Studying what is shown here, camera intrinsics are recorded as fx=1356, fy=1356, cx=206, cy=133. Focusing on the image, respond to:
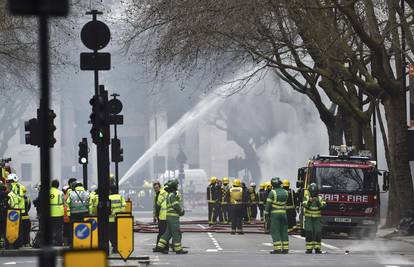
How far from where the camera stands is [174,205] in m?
27.1

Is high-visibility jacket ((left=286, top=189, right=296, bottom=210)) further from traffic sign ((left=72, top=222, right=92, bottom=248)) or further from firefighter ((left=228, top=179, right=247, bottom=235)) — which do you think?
traffic sign ((left=72, top=222, right=92, bottom=248))

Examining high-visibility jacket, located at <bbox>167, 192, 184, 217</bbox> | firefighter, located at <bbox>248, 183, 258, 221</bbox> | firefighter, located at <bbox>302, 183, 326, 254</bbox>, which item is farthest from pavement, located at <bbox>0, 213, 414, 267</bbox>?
firefighter, located at <bbox>248, 183, 258, 221</bbox>

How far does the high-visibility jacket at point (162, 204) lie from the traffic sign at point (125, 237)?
373 cm

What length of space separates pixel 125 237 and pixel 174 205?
12.4 ft

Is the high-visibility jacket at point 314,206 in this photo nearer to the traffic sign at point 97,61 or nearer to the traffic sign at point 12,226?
the traffic sign at point 12,226

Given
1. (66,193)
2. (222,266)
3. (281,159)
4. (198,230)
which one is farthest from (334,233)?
(281,159)

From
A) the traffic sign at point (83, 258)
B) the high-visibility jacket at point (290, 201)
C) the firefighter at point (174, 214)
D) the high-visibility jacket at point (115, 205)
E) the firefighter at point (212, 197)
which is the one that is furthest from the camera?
the firefighter at point (212, 197)

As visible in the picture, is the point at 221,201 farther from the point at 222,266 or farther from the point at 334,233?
the point at 222,266

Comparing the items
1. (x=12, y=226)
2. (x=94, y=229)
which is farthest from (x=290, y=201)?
(x=94, y=229)

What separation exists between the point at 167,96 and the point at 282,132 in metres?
12.7

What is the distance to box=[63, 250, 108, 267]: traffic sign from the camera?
936 centimetres

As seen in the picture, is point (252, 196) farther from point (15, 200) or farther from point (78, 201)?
point (15, 200)

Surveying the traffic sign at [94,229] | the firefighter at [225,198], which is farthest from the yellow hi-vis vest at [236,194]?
the traffic sign at [94,229]

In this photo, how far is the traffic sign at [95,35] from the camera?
885 inches
